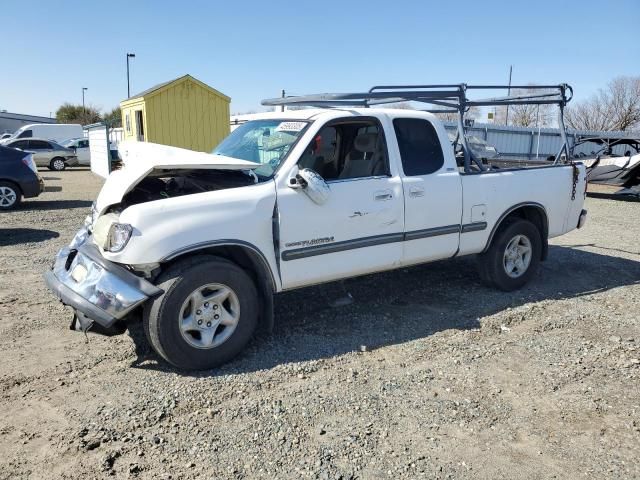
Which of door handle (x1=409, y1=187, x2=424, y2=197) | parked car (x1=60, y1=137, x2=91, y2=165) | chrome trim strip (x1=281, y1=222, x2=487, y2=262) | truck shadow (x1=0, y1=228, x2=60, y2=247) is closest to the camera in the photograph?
chrome trim strip (x1=281, y1=222, x2=487, y2=262)

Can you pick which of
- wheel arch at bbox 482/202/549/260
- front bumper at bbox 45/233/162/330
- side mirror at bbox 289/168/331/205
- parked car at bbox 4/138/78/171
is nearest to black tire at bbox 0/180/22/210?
front bumper at bbox 45/233/162/330

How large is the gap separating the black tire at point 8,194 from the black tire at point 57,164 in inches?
572

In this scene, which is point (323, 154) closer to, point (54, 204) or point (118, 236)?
point (118, 236)

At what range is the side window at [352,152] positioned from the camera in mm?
4742

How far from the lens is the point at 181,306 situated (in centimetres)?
382

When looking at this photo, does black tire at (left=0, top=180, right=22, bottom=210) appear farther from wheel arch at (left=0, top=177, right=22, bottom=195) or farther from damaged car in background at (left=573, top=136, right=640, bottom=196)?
damaged car in background at (left=573, top=136, right=640, bottom=196)

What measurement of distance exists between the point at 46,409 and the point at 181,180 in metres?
2.26

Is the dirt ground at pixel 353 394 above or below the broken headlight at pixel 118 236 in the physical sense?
below

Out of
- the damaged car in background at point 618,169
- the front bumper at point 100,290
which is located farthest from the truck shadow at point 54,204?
the damaged car in background at point 618,169

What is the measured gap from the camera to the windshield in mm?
4531

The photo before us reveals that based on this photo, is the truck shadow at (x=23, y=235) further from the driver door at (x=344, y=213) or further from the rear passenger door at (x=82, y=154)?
the rear passenger door at (x=82, y=154)

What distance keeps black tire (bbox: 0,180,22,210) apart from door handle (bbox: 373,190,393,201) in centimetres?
987

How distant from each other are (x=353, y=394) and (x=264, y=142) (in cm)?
240

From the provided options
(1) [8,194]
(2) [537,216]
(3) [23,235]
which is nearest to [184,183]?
(2) [537,216]
